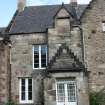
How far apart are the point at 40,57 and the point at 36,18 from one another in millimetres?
4889

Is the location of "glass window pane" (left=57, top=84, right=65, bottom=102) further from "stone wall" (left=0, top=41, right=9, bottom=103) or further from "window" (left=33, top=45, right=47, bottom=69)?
"stone wall" (left=0, top=41, right=9, bottom=103)

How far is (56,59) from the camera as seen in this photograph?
94.6 feet

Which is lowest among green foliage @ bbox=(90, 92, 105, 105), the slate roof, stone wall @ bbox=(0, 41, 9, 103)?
green foliage @ bbox=(90, 92, 105, 105)

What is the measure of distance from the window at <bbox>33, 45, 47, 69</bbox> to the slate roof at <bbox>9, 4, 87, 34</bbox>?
1.69 m

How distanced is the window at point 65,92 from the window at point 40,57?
290 cm

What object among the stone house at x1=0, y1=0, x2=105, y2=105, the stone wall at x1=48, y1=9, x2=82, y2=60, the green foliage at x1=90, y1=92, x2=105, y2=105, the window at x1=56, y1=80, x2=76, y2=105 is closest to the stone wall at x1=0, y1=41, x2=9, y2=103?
the stone house at x1=0, y1=0, x2=105, y2=105

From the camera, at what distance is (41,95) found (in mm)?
30062

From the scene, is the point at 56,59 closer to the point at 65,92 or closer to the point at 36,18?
the point at 65,92

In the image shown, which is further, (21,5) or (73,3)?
(21,5)

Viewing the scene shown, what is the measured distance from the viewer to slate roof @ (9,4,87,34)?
3209 cm

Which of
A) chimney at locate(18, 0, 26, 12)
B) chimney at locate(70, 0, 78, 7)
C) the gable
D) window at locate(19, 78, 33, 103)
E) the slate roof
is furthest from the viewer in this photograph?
chimney at locate(18, 0, 26, 12)

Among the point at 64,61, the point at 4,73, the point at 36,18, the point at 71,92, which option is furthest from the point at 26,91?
the point at 36,18

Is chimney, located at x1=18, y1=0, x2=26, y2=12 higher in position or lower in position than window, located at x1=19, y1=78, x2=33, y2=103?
higher

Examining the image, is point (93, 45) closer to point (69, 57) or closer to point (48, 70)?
point (69, 57)
